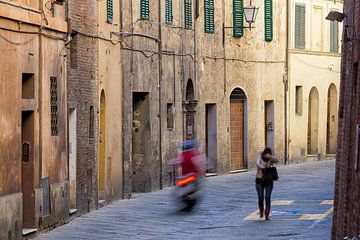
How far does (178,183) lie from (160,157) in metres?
8.41

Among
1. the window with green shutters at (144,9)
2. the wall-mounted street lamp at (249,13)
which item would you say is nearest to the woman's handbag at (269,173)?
the window with green shutters at (144,9)

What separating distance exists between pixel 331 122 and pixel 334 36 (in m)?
3.56

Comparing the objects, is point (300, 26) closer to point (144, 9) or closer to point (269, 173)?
point (144, 9)

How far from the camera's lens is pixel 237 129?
43.5 m

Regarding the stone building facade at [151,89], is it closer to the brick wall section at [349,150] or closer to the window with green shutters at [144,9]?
the window with green shutters at [144,9]

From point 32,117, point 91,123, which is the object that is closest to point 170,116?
point 91,123

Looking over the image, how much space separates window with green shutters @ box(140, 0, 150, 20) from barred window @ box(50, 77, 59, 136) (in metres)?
8.18

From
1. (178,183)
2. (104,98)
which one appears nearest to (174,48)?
(104,98)

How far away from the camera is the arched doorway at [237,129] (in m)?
43.1

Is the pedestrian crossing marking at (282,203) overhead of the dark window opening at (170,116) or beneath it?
beneath

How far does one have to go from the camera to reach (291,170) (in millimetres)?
44031

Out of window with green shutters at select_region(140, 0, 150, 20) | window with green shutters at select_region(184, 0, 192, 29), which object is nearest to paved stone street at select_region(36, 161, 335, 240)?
window with green shutters at select_region(140, 0, 150, 20)

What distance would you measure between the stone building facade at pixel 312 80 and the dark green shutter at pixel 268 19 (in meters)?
2.14

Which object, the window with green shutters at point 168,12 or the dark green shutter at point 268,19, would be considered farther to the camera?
the dark green shutter at point 268,19
